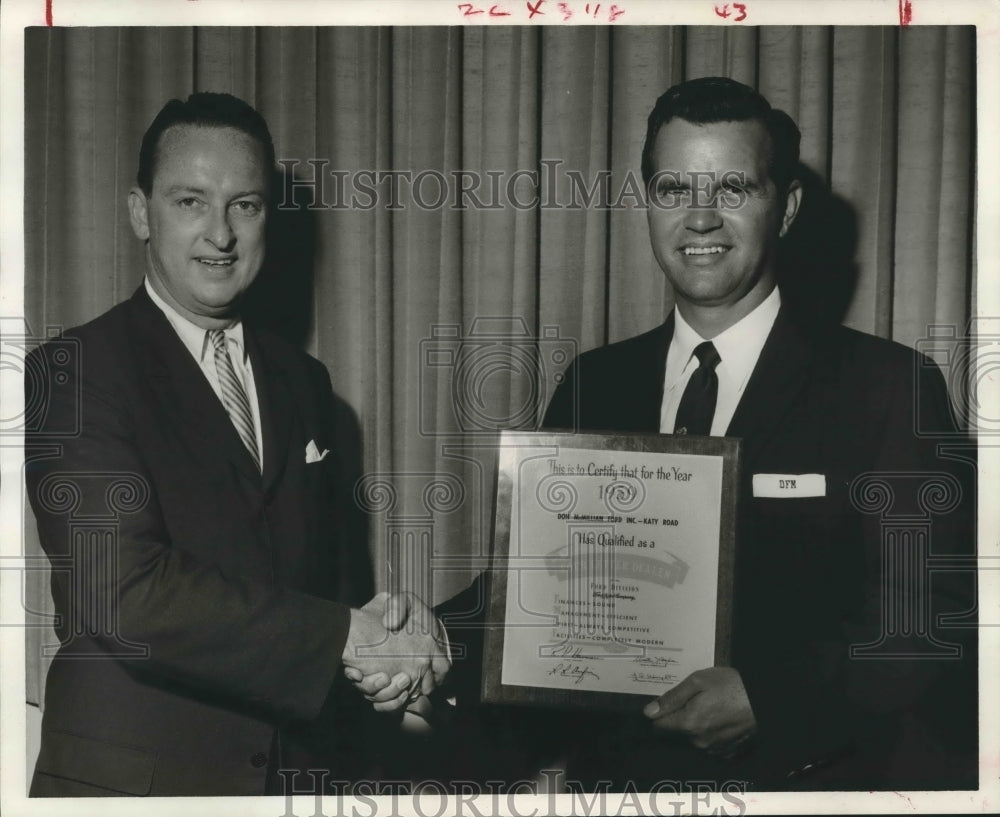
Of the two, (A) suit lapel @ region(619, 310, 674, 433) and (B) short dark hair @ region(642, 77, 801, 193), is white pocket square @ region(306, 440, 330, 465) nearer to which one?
(A) suit lapel @ region(619, 310, 674, 433)

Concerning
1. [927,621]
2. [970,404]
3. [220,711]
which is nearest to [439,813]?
[220,711]

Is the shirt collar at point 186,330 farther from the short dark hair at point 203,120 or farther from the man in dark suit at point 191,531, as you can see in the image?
the short dark hair at point 203,120

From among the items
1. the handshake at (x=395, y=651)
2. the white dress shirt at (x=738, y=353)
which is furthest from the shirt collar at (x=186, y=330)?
the white dress shirt at (x=738, y=353)

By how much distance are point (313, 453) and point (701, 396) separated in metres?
0.72

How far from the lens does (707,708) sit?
1.68 meters

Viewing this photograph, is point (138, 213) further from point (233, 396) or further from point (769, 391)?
point (769, 391)

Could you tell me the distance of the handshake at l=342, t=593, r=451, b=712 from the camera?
1.76 meters

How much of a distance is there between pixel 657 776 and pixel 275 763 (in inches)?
27.6

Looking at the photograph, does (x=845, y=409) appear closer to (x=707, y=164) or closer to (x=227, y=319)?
(x=707, y=164)

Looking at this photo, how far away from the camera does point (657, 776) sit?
1797mm

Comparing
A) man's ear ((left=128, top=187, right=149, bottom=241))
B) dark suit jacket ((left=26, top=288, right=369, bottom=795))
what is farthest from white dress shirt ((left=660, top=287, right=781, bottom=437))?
man's ear ((left=128, top=187, right=149, bottom=241))

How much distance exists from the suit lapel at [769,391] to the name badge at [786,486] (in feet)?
0.15

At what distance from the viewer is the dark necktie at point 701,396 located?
175 centimetres
